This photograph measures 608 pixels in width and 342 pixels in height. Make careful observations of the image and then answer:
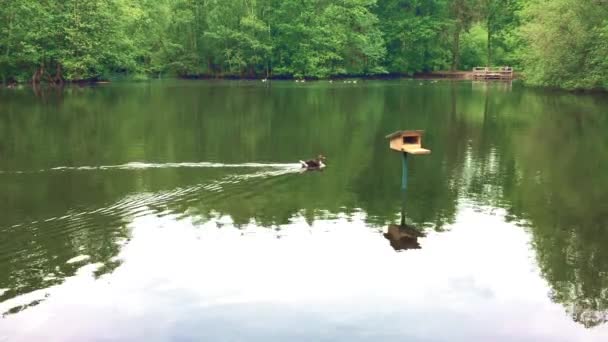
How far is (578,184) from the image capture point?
25.8m

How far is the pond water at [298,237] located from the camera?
13234 millimetres

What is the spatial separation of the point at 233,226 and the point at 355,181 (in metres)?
8.01

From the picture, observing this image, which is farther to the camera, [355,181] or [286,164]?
[286,164]

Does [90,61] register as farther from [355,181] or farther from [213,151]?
[355,181]

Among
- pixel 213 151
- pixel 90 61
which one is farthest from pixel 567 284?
pixel 90 61

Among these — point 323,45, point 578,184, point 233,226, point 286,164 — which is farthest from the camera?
point 323,45

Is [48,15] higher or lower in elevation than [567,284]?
higher

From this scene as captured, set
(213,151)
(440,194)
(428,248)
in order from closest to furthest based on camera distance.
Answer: (428,248) → (440,194) → (213,151)

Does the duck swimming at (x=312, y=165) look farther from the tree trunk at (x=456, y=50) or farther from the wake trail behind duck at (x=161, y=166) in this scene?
the tree trunk at (x=456, y=50)

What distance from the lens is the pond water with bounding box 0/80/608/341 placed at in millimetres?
13234

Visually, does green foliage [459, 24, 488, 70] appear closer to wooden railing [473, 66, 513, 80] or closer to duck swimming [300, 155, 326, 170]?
wooden railing [473, 66, 513, 80]

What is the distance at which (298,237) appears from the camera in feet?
61.0

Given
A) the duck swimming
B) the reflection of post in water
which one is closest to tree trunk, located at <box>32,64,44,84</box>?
the duck swimming

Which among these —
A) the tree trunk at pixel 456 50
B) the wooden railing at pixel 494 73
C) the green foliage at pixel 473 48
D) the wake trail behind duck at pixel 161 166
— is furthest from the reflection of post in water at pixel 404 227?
the green foliage at pixel 473 48
